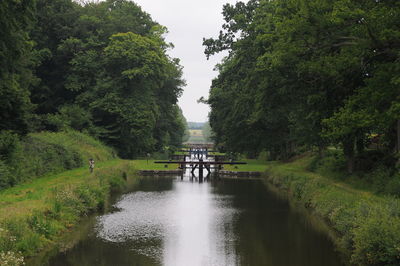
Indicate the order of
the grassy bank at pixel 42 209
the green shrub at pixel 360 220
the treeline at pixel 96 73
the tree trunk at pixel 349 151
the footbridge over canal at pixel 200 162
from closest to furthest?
the green shrub at pixel 360 220 → the grassy bank at pixel 42 209 → the tree trunk at pixel 349 151 → the footbridge over canal at pixel 200 162 → the treeline at pixel 96 73

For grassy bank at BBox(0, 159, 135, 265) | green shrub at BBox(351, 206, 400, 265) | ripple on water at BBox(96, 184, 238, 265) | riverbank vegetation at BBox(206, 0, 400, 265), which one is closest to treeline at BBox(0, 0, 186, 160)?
riverbank vegetation at BBox(206, 0, 400, 265)

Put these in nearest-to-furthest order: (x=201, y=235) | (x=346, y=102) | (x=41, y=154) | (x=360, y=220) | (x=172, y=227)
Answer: (x=360, y=220)
(x=201, y=235)
(x=172, y=227)
(x=346, y=102)
(x=41, y=154)

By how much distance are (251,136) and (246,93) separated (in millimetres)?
8437

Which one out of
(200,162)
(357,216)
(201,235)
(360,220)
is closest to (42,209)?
(201,235)

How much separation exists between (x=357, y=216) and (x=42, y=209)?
14.2 meters

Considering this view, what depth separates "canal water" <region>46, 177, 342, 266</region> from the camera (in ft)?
58.2

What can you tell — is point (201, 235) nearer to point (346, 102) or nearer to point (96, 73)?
point (346, 102)

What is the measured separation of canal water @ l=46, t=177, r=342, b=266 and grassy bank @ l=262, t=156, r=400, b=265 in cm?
100

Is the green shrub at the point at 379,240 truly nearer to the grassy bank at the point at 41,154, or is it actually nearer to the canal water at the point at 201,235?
the canal water at the point at 201,235

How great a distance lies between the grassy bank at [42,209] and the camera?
53.1 ft

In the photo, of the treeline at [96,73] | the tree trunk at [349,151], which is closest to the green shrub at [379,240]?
the tree trunk at [349,151]

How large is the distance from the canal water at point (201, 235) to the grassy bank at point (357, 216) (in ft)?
3.30

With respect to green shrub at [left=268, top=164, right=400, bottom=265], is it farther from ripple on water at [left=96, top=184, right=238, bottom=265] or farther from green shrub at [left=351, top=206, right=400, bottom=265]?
ripple on water at [left=96, top=184, right=238, bottom=265]

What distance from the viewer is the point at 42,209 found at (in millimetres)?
20156
